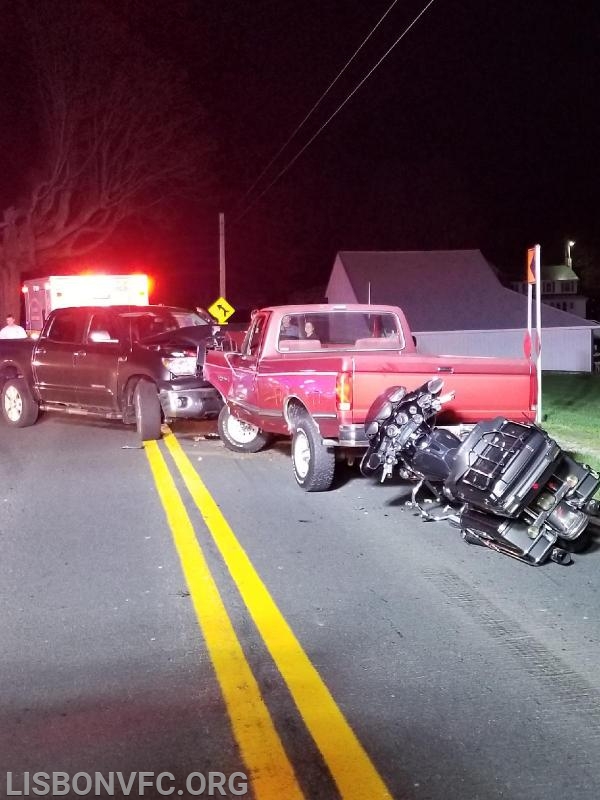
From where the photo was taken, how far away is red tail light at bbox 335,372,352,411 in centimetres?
869

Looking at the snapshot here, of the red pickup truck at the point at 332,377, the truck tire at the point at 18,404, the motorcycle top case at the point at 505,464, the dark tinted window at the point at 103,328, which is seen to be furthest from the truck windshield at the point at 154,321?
the motorcycle top case at the point at 505,464

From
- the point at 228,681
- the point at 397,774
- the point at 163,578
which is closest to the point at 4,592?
the point at 163,578

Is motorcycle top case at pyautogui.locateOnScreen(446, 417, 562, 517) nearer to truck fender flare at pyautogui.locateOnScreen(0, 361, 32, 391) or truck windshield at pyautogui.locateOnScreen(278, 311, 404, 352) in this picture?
truck windshield at pyautogui.locateOnScreen(278, 311, 404, 352)

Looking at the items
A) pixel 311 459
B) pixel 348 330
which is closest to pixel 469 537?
pixel 311 459

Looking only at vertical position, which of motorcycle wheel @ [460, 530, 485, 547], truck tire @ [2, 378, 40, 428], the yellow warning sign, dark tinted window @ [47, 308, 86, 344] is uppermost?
dark tinted window @ [47, 308, 86, 344]

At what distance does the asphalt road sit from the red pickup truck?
2.96 feet

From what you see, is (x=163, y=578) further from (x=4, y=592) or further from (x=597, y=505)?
(x=597, y=505)

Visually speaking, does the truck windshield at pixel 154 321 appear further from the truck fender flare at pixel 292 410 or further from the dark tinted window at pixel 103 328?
the truck fender flare at pixel 292 410

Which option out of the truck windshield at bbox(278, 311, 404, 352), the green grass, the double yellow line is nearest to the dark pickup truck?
the truck windshield at bbox(278, 311, 404, 352)

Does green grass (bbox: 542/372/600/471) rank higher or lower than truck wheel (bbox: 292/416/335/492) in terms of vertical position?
lower

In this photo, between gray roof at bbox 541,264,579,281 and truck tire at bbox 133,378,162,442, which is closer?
truck tire at bbox 133,378,162,442

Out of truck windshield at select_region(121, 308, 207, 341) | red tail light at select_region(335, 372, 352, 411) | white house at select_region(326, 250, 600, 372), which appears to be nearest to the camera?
red tail light at select_region(335, 372, 352, 411)

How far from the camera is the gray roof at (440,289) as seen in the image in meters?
39.1

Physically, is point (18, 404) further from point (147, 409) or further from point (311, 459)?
point (311, 459)
